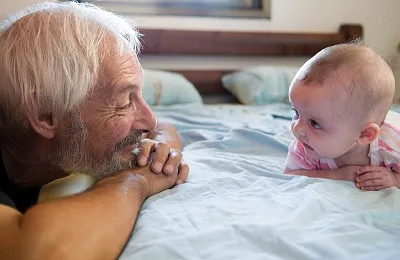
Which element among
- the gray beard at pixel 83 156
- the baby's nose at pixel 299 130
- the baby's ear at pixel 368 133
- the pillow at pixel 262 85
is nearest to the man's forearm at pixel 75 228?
the gray beard at pixel 83 156

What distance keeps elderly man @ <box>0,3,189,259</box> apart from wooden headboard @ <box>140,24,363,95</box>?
167cm

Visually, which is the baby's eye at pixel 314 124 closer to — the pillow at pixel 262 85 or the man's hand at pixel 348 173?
the man's hand at pixel 348 173

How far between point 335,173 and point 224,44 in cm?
191

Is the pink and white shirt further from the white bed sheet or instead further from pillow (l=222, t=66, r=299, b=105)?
pillow (l=222, t=66, r=299, b=105)

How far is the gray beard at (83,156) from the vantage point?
2.91ft

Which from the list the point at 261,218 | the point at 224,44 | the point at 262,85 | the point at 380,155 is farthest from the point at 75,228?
the point at 224,44

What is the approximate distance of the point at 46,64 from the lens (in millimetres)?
845

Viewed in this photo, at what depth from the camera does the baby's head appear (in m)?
0.95

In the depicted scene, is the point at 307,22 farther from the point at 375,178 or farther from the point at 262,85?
the point at 375,178

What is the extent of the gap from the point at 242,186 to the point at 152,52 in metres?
1.89

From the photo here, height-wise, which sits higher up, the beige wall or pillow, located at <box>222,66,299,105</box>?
the beige wall

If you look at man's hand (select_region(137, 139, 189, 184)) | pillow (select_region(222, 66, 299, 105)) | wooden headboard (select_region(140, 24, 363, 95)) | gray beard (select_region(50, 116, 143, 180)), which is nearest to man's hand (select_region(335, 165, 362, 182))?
man's hand (select_region(137, 139, 189, 184))

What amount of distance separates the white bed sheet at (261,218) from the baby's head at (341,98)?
0.12 metres

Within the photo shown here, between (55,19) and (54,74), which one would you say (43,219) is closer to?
(54,74)
